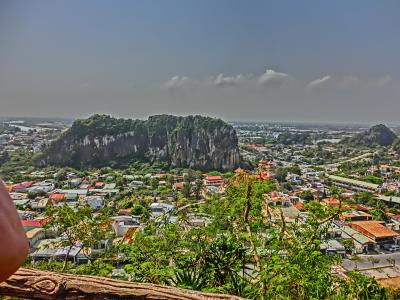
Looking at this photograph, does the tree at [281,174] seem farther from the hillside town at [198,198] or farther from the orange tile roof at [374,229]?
the orange tile roof at [374,229]

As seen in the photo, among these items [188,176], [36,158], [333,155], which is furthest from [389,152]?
[36,158]

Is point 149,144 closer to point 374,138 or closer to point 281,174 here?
point 281,174

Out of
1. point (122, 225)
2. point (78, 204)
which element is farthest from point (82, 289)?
point (122, 225)

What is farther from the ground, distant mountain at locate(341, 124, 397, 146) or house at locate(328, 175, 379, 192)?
distant mountain at locate(341, 124, 397, 146)

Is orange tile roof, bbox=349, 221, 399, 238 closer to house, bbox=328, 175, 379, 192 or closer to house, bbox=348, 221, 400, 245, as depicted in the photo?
house, bbox=348, 221, 400, 245

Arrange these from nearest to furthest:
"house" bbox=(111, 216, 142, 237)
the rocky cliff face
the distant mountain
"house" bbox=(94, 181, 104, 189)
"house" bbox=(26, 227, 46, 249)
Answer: "house" bbox=(26, 227, 46, 249) < "house" bbox=(111, 216, 142, 237) < "house" bbox=(94, 181, 104, 189) < the rocky cliff face < the distant mountain

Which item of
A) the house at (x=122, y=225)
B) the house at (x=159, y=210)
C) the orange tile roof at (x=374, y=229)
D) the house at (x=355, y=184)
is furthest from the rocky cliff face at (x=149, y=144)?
the house at (x=122, y=225)

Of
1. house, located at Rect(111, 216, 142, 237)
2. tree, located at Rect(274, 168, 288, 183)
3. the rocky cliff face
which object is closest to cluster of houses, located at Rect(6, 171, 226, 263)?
house, located at Rect(111, 216, 142, 237)
